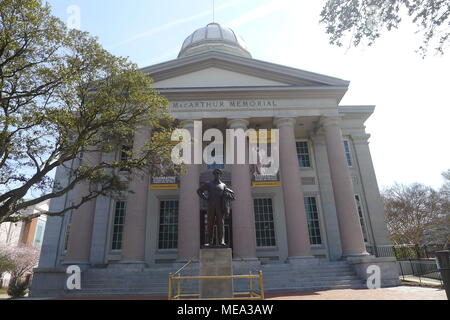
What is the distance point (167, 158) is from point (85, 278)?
760 cm

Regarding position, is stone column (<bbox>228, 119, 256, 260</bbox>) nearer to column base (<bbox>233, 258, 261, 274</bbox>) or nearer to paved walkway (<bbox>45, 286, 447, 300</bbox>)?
column base (<bbox>233, 258, 261, 274</bbox>)

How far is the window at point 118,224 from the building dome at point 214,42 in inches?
702

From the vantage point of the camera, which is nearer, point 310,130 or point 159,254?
point 159,254

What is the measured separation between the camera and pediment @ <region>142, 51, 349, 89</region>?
62.7 ft

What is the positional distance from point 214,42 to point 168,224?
20.7 meters

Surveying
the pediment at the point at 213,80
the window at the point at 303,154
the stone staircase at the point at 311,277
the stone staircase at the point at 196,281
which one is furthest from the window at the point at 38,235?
the stone staircase at the point at 311,277

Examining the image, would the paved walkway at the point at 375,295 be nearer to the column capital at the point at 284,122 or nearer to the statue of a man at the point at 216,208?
the statue of a man at the point at 216,208

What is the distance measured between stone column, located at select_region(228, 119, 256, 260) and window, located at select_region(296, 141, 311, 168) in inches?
213

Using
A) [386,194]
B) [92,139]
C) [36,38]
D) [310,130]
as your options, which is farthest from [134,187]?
[386,194]

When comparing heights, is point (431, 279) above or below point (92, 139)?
below

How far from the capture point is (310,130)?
20750 millimetres

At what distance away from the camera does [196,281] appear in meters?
13.3
